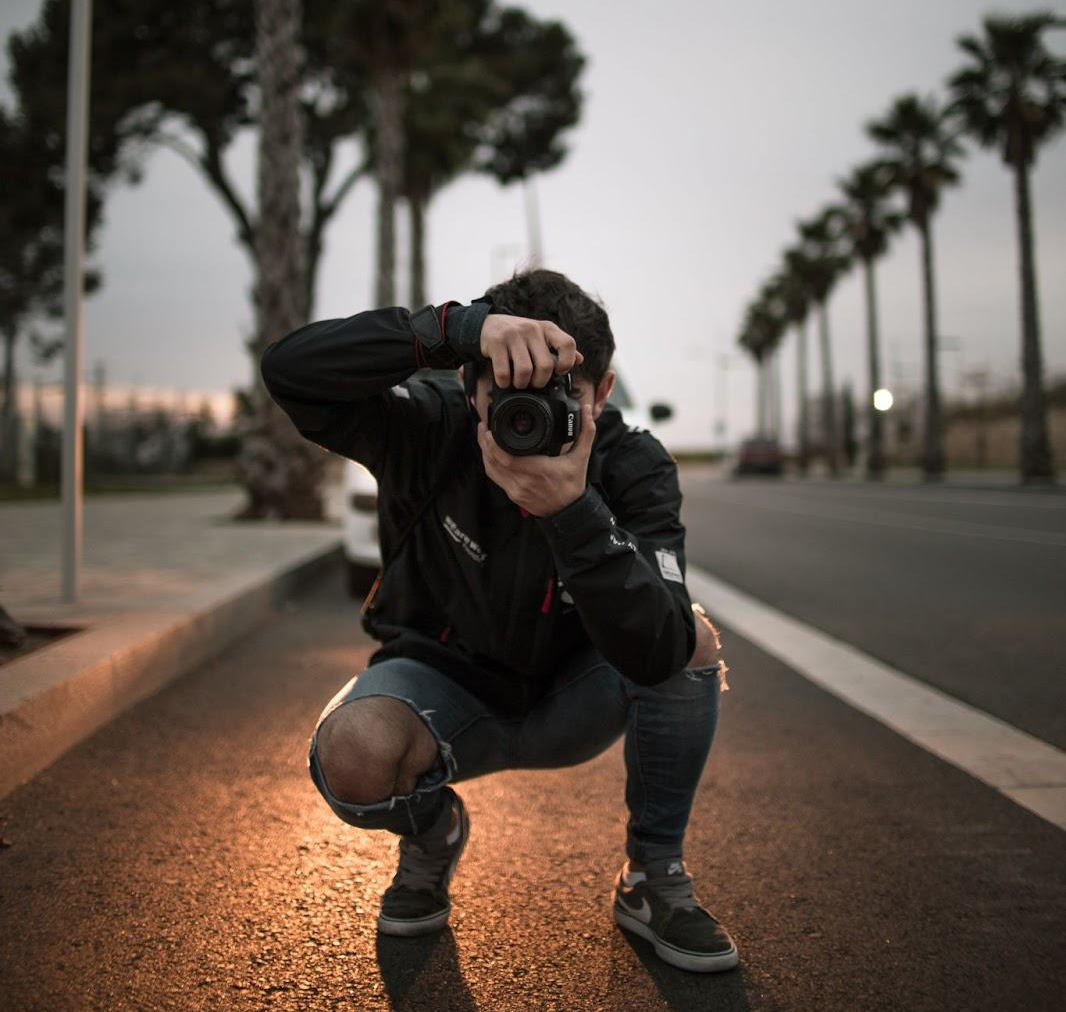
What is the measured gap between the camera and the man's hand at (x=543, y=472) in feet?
6.49

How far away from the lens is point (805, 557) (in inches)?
428

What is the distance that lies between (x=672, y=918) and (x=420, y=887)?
555 mm

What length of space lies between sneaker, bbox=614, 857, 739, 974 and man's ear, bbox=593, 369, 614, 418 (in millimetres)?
1023

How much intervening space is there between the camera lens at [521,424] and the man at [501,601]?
0.05m

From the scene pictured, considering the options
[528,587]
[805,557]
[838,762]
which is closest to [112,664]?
[528,587]

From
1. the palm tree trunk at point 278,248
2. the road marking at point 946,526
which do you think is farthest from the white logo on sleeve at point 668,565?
the palm tree trunk at point 278,248

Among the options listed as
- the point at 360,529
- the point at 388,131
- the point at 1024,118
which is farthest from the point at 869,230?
the point at 360,529

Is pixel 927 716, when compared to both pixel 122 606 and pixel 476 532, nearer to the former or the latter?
pixel 476 532

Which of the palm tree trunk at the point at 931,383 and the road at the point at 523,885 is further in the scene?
the palm tree trunk at the point at 931,383

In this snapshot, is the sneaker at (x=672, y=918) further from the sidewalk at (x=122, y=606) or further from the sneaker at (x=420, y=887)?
the sidewalk at (x=122, y=606)

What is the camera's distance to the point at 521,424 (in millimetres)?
1961

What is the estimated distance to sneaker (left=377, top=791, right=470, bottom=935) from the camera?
2.32 metres

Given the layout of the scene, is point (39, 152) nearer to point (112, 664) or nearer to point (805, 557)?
point (805, 557)

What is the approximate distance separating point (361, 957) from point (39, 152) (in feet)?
74.9
